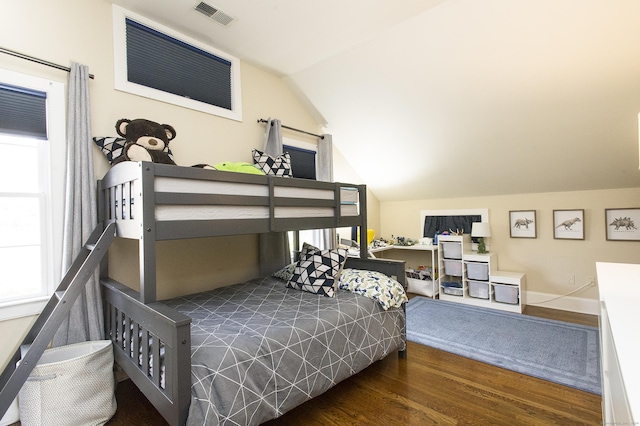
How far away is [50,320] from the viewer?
1.52m

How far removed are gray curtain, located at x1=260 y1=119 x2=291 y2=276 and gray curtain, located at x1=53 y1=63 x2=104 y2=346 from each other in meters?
1.41

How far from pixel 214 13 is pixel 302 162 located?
69.4 inches

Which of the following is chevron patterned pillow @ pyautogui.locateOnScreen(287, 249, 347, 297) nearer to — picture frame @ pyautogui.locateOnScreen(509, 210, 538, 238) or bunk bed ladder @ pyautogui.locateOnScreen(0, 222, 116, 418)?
bunk bed ladder @ pyautogui.locateOnScreen(0, 222, 116, 418)

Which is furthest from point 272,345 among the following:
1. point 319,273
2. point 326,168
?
point 326,168

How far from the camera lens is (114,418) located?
1849 millimetres

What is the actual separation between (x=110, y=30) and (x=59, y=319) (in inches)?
79.0

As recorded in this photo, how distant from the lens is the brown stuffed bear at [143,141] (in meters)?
2.03

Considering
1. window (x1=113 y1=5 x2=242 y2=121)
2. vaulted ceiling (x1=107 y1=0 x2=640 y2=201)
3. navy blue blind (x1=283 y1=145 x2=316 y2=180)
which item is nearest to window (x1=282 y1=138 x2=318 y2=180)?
navy blue blind (x1=283 y1=145 x2=316 y2=180)

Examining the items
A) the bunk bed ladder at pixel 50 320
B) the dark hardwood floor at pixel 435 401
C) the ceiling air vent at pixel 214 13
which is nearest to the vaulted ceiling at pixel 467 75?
the ceiling air vent at pixel 214 13

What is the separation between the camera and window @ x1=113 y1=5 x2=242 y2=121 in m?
2.36

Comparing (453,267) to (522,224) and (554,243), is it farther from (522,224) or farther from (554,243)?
(554,243)

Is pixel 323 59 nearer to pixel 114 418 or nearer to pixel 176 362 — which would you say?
pixel 176 362

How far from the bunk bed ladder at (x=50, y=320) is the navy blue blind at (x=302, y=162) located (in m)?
2.07

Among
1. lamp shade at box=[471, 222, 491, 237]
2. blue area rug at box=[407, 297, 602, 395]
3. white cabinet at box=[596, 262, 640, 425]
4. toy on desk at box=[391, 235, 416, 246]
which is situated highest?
lamp shade at box=[471, 222, 491, 237]
